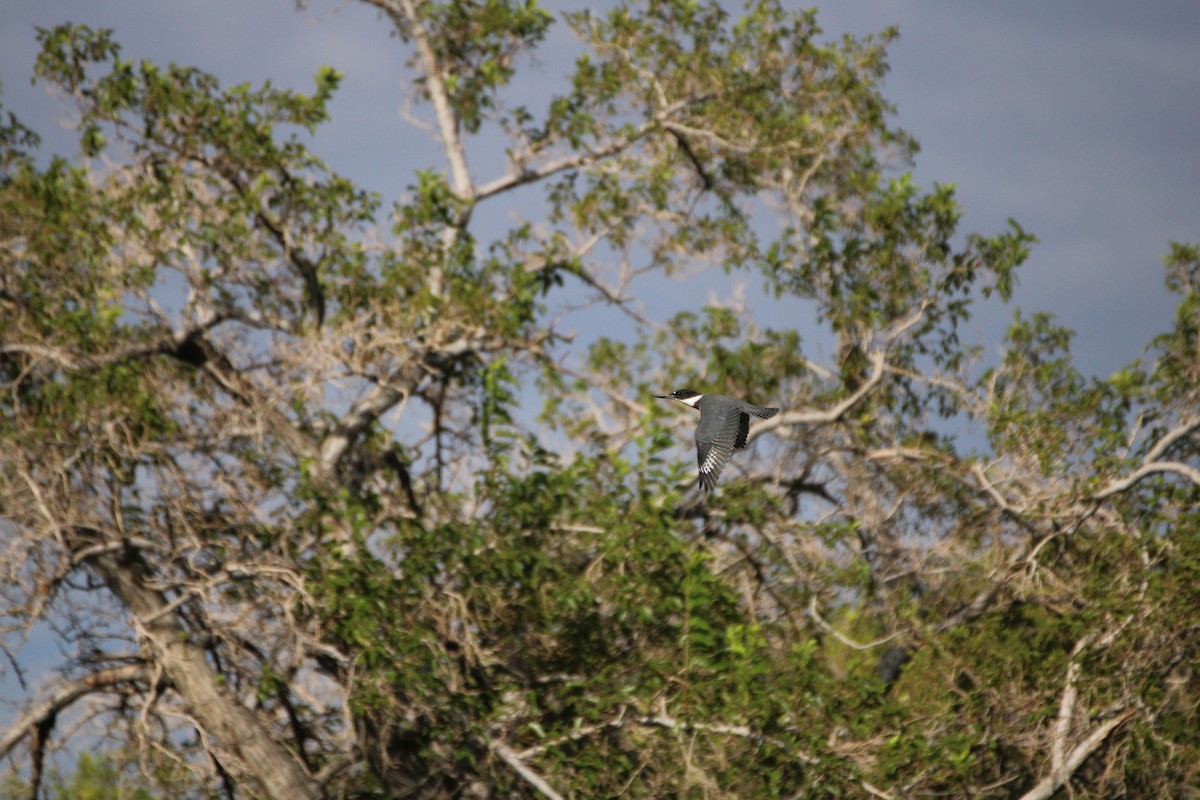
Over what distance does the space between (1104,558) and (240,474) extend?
23.5 feet

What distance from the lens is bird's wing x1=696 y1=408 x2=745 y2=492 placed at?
6.92 metres

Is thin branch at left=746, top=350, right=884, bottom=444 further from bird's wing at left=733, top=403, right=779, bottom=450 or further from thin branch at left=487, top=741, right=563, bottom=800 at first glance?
thin branch at left=487, top=741, right=563, bottom=800

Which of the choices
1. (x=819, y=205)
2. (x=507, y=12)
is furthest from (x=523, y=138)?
(x=819, y=205)

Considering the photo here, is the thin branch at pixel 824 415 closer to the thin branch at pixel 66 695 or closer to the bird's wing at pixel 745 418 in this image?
the bird's wing at pixel 745 418

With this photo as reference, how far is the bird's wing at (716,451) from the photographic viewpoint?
6922mm

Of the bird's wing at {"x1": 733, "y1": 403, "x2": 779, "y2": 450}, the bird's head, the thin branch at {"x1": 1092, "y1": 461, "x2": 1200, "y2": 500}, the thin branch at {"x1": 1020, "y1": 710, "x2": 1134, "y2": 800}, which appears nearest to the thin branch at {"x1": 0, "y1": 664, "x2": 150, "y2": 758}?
the bird's head

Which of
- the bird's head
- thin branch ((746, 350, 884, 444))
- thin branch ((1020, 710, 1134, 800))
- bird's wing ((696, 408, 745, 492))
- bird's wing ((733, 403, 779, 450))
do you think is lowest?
thin branch ((1020, 710, 1134, 800))

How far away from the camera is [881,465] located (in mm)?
12625

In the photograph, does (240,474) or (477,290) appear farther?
(477,290)

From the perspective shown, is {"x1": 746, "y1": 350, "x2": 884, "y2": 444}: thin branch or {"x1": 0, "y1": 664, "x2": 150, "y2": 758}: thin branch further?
{"x1": 746, "y1": 350, "x2": 884, "y2": 444}: thin branch

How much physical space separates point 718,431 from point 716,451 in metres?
0.22

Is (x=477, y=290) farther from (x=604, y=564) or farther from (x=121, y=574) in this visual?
(x=121, y=574)

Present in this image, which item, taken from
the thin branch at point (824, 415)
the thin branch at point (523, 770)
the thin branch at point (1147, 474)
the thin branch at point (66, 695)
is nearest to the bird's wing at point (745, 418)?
the thin branch at point (523, 770)

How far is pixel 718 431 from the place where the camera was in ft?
24.5
